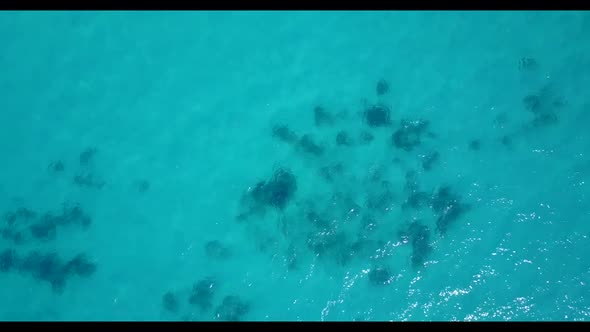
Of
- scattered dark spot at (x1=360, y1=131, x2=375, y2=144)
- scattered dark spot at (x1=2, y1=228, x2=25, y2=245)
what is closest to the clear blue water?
scattered dark spot at (x1=2, y1=228, x2=25, y2=245)

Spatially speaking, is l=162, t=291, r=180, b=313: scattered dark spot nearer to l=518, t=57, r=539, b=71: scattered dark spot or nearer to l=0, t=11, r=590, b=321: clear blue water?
l=0, t=11, r=590, b=321: clear blue water

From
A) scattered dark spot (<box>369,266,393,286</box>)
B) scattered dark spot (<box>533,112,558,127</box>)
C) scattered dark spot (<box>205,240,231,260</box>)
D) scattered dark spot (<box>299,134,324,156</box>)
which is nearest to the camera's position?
scattered dark spot (<box>369,266,393,286</box>)

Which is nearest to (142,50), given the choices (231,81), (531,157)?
(231,81)

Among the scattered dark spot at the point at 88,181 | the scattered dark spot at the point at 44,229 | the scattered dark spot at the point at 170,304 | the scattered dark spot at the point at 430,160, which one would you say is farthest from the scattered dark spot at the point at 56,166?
the scattered dark spot at the point at 430,160

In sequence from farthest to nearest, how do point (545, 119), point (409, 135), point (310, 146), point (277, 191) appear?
point (310, 146), point (409, 135), point (545, 119), point (277, 191)

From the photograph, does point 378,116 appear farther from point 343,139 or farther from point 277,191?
point 277,191

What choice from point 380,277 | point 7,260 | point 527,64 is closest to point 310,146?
point 380,277
